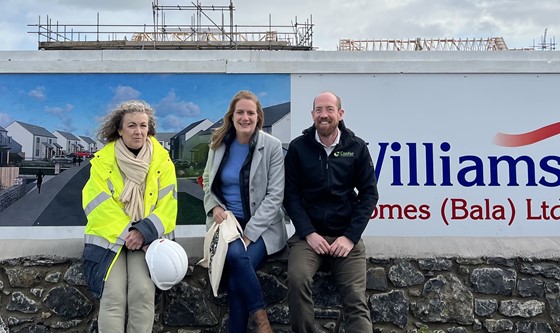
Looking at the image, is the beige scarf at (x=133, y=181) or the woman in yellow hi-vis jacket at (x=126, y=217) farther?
the beige scarf at (x=133, y=181)

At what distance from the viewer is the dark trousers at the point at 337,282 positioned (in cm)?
279

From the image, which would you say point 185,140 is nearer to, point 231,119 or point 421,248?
point 231,119

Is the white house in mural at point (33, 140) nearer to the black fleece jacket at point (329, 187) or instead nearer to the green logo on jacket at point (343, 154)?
the black fleece jacket at point (329, 187)

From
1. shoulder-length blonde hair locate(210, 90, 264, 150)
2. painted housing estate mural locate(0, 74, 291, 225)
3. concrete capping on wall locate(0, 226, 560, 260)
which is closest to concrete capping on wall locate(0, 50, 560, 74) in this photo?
painted housing estate mural locate(0, 74, 291, 225)

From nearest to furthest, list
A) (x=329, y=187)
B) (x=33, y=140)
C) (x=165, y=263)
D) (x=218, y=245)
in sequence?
(x=165, y=263)
(x=218, y=245)
(x=329, y=187)
(x=33, y=140)

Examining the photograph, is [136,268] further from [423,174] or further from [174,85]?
[423,174]

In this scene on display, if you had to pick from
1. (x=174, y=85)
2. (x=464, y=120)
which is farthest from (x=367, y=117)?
(x=174, y=85)

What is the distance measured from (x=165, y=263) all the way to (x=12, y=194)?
10.1ft

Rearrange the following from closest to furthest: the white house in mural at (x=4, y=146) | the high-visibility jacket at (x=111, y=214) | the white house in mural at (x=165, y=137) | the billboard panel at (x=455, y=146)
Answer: the high-visibility jacket at (x=111, y=214) < the billboard panel at (x=455, y=146) < the white house in mural at (x=4, y=146) < the white house in mural at (x=165, y=137)

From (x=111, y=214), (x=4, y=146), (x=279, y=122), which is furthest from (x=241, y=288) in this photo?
(x=4, y=146)

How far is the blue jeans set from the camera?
286cm

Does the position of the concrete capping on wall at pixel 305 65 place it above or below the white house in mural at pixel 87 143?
above

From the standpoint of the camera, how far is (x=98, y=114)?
5199mm

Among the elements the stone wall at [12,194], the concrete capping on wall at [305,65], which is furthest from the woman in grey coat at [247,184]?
the stone wall at [12,194]
